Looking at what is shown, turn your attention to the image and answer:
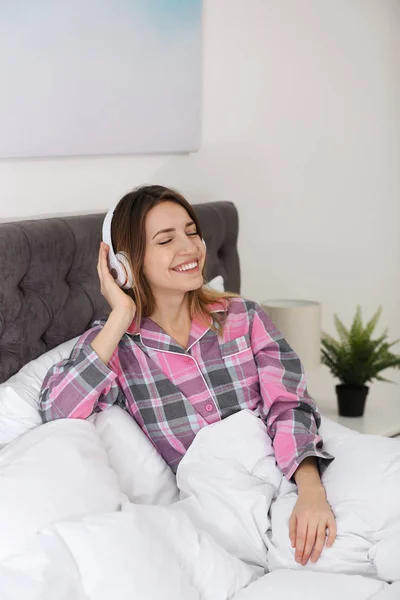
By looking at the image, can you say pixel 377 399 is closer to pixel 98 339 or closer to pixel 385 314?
pixel 385 314

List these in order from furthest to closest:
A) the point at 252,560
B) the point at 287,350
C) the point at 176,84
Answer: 1. the point at 176,84
2. the point at 287,350
3. the point at 252,560

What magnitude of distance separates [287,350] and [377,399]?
1253mm

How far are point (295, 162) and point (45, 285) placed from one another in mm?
1339

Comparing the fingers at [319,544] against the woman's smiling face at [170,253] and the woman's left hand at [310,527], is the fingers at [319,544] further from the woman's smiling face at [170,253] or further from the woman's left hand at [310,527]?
the woman's smiling face at [170,253]

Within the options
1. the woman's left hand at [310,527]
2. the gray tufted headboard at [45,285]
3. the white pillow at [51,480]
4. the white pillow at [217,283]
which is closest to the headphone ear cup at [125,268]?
the gray tufted headboard at [45,285]

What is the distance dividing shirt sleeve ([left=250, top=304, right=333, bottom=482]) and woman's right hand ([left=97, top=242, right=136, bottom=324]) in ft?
0.98

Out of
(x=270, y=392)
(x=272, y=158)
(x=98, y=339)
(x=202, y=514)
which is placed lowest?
(x=202, y=514)

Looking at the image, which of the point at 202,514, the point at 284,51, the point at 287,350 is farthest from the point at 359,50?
the point at 202,514

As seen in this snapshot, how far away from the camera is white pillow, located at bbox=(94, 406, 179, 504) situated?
5.80ft

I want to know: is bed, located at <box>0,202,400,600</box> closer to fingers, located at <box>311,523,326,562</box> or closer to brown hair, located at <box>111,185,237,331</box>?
fingers, located at <box>311,523,326,562</box>

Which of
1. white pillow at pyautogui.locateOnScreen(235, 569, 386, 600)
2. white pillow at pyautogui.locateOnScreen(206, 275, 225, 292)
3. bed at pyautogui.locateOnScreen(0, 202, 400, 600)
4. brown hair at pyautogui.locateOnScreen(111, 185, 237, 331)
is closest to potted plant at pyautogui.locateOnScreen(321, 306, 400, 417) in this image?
white pillow at pyautogui.locateOnScreen(206, 275, 225, 292)

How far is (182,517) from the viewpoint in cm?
155

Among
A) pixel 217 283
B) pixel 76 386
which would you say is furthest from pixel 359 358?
pixel 76 386

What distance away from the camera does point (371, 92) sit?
333cm
